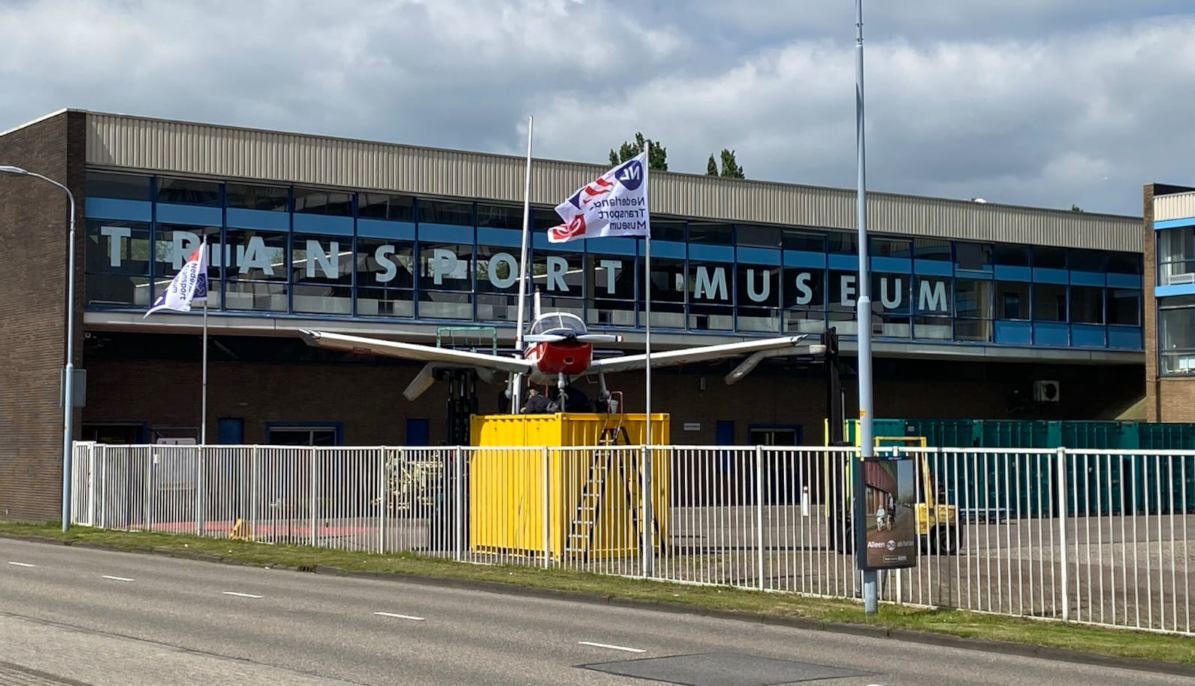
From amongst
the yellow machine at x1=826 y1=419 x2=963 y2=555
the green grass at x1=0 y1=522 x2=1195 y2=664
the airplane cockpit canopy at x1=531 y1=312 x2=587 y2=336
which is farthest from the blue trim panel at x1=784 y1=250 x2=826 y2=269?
the yellow machine at x1=826 y1=419 x2=963 y2=555

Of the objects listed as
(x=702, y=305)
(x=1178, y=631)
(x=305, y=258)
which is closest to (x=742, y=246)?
(x=702, y=305)

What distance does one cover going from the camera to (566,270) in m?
44.7

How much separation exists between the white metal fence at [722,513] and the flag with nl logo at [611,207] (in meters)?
4.29

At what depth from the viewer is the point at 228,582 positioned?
21656 millimetres

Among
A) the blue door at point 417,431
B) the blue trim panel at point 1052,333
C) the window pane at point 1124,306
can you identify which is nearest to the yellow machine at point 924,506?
the blue door at point 417,431

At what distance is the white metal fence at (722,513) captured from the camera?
1554cm

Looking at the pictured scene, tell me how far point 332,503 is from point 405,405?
17.2 m

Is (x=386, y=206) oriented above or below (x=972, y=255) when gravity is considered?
above

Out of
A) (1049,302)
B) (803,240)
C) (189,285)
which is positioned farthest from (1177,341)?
(189,285)

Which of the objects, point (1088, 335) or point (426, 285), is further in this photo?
point (1088, 335)

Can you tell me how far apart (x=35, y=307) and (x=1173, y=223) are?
113ft

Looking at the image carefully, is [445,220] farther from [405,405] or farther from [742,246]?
[742,246]

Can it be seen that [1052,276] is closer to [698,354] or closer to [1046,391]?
[1046,391]

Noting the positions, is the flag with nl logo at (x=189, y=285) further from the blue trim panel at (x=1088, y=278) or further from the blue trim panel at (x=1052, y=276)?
the blue trim panel at (x=1088, y=278)
